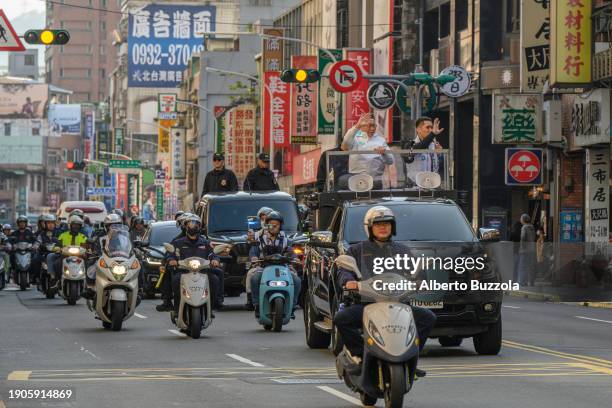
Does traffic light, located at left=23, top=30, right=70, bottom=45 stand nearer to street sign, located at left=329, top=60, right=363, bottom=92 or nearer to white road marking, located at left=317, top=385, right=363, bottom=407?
street sign, located at left=329, top=60, right=363, bottom=92

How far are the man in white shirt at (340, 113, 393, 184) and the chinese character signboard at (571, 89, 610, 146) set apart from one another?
676 inches

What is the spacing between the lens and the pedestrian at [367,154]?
80.5 feet

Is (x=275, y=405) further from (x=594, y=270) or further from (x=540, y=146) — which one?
(x=540, y=146)

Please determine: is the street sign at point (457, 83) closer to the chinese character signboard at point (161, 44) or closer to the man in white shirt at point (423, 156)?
the man in white shirt at point (423, 156)

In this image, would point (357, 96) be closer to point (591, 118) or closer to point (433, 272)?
point (591, 118)

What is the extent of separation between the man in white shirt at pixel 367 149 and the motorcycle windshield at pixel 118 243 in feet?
11.0

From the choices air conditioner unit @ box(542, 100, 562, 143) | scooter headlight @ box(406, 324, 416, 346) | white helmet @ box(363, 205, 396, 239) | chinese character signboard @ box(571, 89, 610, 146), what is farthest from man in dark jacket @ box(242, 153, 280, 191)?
scooter headlight @ box(406, 324, 416, 346)

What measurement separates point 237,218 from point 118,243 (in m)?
8.17

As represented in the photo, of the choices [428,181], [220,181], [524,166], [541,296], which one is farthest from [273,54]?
[428,181]

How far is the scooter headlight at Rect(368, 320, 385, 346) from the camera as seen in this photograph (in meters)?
12.6

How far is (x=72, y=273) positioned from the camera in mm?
32281

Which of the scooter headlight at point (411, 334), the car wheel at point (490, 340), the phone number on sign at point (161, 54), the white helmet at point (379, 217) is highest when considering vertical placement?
the phone number on sign at point (161, 54)

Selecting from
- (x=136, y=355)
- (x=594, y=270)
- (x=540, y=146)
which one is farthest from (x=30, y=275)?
(x=136, y=355)

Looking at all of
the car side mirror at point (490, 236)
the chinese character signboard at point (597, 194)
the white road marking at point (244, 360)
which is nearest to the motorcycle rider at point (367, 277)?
the white road marking at point (244, 360)
